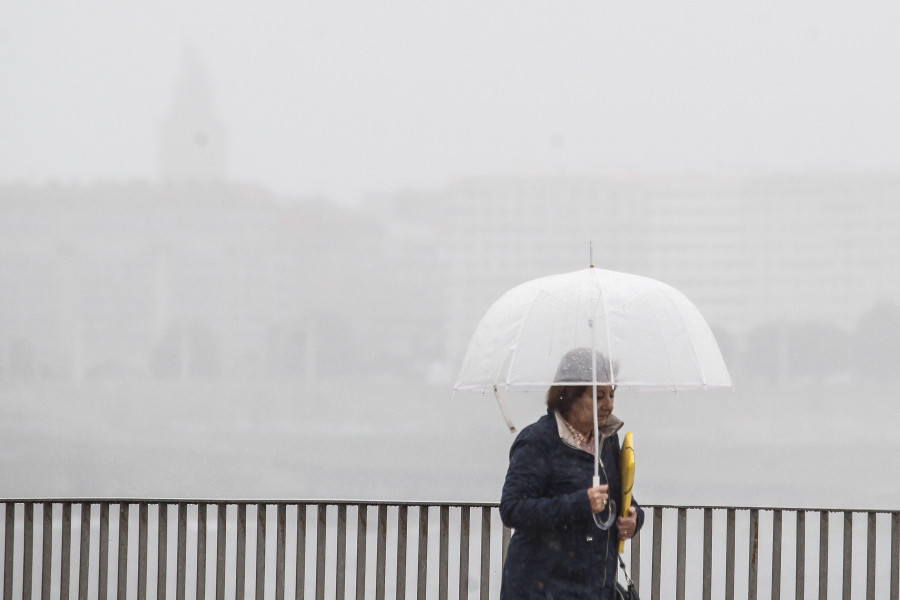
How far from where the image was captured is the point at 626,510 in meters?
3.51

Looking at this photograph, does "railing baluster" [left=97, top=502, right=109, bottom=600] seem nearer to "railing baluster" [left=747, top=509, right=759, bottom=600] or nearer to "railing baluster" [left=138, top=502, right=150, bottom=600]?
"railing baluster" [left=138, top=502, right=150, bottom=600]

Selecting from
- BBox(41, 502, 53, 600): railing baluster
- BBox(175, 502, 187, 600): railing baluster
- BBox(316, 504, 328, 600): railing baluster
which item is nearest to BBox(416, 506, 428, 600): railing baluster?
BBox(316, 504, 328, 600): railing baluster

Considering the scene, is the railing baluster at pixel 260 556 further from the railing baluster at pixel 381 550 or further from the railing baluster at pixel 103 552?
the railing baluster at pixel 103 552

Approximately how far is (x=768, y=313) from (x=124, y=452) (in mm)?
25519

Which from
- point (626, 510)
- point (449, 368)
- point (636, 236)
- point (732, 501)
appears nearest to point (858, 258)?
point (636, 236)

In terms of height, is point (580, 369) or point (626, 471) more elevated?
point (580, 369)

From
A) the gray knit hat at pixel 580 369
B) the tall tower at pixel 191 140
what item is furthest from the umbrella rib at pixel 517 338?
the tall tower at pixel 191 140

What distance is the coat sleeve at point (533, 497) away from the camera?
11.0ft

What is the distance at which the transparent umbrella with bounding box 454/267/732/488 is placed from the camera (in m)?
3.46

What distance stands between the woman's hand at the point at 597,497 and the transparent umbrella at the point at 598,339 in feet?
0.19

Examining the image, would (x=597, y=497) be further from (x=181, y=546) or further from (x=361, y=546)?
(x=181, y=546)

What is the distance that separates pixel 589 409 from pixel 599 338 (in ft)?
0.72

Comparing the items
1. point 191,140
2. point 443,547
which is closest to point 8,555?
point 443,547

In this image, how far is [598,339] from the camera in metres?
3.48
